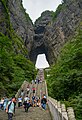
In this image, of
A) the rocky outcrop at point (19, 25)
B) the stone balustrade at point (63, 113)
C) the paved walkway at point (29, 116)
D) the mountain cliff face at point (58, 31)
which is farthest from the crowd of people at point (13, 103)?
the rocky outcrop at point (19, 25)

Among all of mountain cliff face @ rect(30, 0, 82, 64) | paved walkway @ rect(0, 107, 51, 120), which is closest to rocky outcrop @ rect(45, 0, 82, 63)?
mountain cliff face @ rect(30, 0, 82, 64)

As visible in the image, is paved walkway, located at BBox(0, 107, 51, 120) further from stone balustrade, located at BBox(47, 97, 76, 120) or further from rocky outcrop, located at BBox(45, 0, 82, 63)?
rocky outcrop, located at BBox(45, 0, 82, 63)

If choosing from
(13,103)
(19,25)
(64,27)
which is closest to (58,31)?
(64,27)

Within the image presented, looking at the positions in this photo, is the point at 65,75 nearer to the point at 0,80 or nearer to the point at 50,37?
the point at 0,80

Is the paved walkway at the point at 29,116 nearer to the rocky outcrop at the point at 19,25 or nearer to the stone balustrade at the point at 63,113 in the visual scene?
the stone balustrade at the point at 63,113

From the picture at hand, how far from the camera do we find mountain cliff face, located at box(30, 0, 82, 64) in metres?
60.8

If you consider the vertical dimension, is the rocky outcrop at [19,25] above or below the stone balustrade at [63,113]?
above

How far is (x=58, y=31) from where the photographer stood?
221 feet

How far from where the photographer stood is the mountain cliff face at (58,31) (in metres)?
60.8

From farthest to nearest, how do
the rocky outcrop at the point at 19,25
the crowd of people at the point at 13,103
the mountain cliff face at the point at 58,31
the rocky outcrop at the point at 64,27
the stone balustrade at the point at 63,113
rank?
the rocky outcrop at the point at 19,25, the mountain cliff face at the point at 58,31, the rocky outcrop at the point at 64,27, the crowd of people at the point at 13,103, the stone balustrade at the point at 63,113

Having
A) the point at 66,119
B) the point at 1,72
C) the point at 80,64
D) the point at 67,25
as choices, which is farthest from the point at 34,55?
the point at 66,119

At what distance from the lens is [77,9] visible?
6138 cm

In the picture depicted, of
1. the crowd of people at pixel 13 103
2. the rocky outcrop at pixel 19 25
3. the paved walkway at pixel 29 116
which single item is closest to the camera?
the crowd of people at pixel 13 103

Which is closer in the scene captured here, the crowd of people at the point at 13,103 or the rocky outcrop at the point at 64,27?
the crowd of people at the point at 13,103
